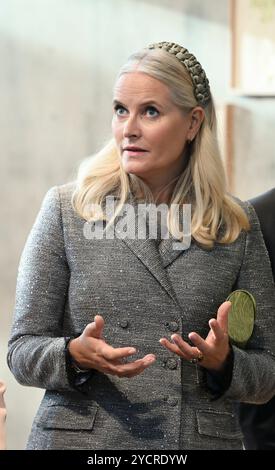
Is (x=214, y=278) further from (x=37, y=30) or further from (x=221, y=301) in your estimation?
(x=37, y=30)

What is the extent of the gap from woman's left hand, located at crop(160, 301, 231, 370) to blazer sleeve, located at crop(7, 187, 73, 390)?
24 cm

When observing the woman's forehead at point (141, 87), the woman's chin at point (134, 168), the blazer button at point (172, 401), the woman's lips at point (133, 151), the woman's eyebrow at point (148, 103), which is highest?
the woman's forehead at point (141, 87)

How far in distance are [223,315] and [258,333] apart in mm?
230

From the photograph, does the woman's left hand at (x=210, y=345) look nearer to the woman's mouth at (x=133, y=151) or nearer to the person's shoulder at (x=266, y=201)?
the woman's mouth at (x=133, y=151)

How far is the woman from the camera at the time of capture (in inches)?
80.3

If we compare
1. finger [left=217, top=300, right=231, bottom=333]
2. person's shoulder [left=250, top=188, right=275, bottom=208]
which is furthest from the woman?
person's shoulder [left=250, top=188, right=275, bottom=208]

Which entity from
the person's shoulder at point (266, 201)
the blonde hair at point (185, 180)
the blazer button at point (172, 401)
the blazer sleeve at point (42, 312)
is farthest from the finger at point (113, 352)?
the person's shoulder at point (266, 201)

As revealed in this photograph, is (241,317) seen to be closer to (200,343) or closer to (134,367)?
(200,343)

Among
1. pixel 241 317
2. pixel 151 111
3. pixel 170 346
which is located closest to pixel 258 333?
pixel 241 317

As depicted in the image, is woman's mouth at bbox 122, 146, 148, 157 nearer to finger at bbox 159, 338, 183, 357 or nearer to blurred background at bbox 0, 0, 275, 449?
finger at bbox 159, 338, 183, 357

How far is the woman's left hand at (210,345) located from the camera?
1925mm

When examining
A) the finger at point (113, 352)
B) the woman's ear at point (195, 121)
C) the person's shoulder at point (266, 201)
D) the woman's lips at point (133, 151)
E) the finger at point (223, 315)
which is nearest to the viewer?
the finger at point (113, 352)

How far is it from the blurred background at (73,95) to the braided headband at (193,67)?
1.51 metres

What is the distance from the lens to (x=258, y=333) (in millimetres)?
2197
